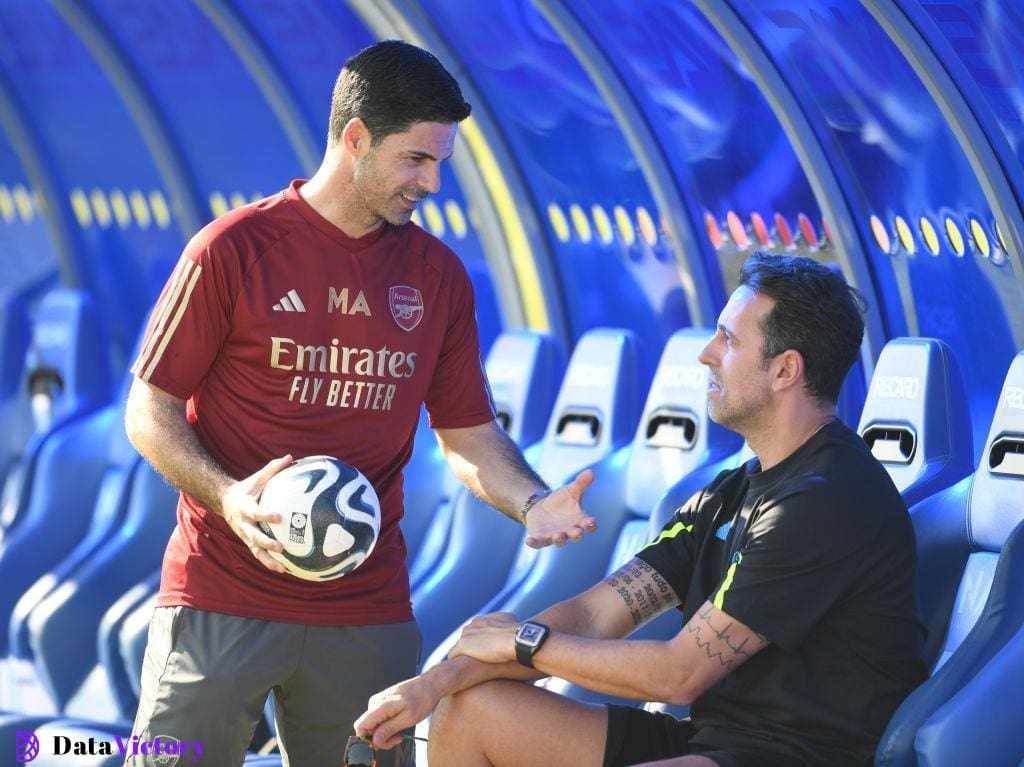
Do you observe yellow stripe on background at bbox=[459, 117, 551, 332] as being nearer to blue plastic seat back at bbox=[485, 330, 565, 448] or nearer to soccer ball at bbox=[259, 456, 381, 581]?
blue plastic seat back at bbox=[485, 330, 565, 448]

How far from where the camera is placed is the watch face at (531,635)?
3.50m

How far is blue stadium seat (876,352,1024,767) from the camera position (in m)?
3.30

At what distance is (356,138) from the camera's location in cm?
351

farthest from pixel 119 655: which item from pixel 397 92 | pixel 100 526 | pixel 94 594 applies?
pixel 397 92

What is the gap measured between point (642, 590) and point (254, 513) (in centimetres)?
101

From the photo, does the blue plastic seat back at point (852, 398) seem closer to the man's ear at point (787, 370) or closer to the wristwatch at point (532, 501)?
the man's ear at point (787, 370)

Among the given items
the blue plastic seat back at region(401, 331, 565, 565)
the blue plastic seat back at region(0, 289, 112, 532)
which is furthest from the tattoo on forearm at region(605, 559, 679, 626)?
the blue plastic seat back at region(0, 289, 112, 532)

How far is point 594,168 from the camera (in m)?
7.43

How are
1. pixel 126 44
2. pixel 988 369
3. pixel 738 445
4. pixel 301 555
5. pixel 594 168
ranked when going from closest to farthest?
pixel 301 555 < pixel 738 445 < pixel 988 369 < pixel 594 168 < pixel 126 44

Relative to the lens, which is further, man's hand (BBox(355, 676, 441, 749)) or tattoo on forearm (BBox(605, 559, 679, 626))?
tattoo on forearm (BBox(605, 559, 679, 626))

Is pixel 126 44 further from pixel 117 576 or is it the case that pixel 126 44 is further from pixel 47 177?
pixel 117 576

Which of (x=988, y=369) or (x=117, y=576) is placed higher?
(x=988, y=369)

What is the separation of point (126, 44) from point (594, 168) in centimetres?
275

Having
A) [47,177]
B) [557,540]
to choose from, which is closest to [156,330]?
[557,540]
